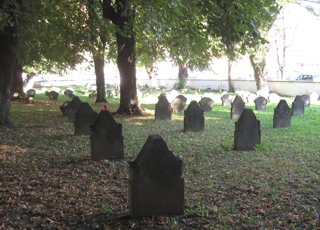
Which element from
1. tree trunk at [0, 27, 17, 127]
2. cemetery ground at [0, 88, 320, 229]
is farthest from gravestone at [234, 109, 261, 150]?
tree trunk at [0, 27, 17, 127]

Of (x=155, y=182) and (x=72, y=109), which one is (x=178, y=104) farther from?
(x=155, y=182)

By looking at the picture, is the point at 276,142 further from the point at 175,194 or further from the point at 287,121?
the point at 175,194

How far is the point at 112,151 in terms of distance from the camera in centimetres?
759

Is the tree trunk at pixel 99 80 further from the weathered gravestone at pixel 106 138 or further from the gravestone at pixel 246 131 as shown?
the weathered gravestone at pixel 106 138

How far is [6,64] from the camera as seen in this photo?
10.9m

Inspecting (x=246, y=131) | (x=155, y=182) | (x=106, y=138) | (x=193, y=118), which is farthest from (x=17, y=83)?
(x=155, y=182)

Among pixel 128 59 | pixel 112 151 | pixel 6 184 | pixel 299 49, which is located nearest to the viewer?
pixel 6 184

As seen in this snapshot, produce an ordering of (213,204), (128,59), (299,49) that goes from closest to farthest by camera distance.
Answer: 1. (213,204)
2. (128,59)
3. (299,49)

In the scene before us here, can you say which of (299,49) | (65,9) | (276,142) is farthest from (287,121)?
(299,49)

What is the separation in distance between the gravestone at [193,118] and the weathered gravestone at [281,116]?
112 inches

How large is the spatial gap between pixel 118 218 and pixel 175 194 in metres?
0.78

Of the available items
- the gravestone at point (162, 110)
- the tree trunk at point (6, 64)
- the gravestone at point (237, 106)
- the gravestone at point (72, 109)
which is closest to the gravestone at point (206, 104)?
the gravestone at point (237, 106)

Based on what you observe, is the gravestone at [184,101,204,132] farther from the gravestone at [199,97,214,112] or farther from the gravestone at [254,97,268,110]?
the gravestone at [254,97,268,110]

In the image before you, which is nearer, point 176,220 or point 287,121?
point 176,220
